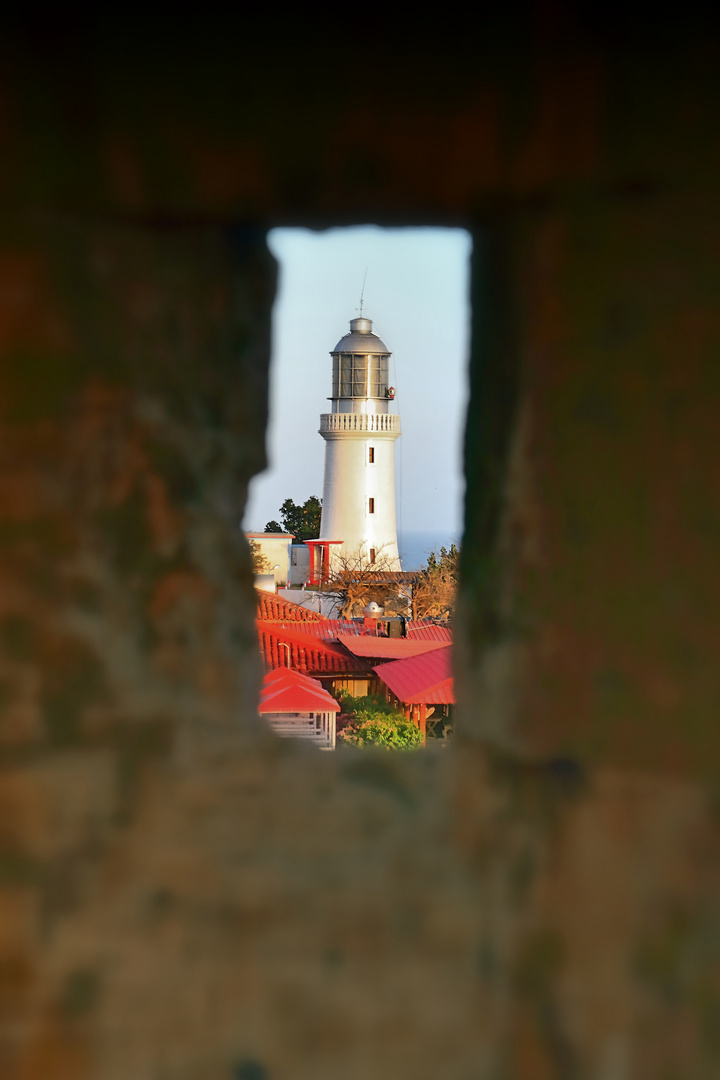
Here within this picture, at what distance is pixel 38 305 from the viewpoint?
1.04 m

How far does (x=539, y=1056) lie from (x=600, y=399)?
0.75 metres

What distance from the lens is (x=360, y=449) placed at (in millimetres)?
27203

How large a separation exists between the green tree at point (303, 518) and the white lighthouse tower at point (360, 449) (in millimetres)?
1641

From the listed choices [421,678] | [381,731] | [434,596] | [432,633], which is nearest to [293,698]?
[421,678]

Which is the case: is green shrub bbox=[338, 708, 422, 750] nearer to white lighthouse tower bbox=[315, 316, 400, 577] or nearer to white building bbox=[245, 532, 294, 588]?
white building bbox=[245, 532, 294, 588]

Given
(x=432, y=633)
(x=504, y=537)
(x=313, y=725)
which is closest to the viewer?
(x=504, y=537)

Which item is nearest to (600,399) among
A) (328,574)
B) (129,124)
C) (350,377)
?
(129,124)

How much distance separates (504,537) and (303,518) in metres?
28.3

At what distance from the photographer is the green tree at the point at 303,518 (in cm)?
2919

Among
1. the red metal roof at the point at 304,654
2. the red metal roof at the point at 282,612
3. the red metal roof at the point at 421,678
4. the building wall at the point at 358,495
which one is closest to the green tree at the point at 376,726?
the red metal roof at the point at 304,654

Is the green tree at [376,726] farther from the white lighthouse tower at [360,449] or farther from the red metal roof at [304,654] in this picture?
the white lighthouse tower at [360,449]

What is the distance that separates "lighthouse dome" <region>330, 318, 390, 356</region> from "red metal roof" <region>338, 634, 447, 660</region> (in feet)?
60.9

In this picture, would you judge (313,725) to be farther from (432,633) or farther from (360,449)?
(360,449)

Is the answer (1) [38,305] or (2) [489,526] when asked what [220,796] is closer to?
(2) [489,526]
